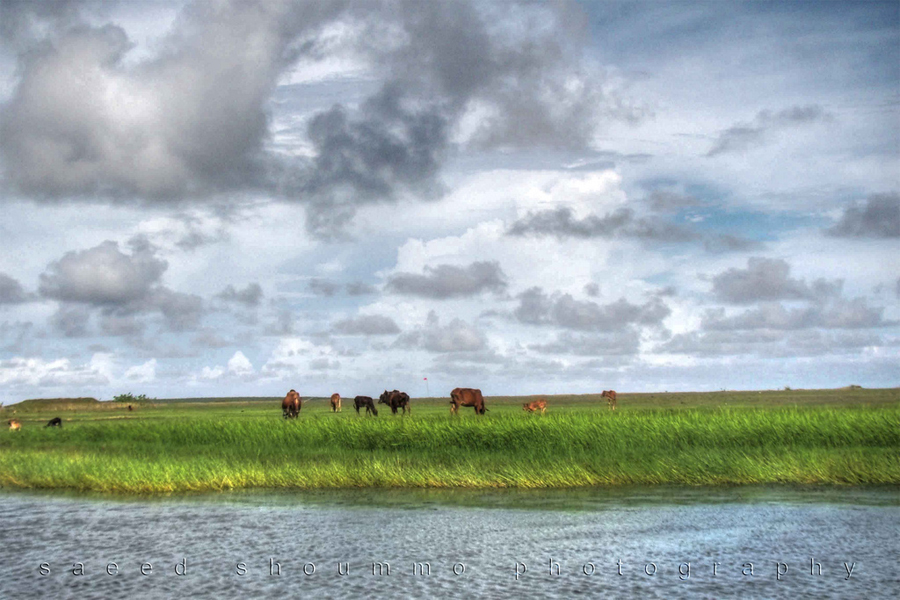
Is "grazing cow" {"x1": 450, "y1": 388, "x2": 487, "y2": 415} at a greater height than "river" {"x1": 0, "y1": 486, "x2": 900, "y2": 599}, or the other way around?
"grazing cow" {"x1": 450, "y1": 388, "x2": 487, "y2": 415}

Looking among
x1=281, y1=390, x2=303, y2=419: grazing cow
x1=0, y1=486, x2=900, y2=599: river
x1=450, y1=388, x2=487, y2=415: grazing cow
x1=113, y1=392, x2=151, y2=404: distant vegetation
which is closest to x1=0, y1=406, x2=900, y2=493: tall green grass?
x1=0, y1=486, x2=900, y2=599: river

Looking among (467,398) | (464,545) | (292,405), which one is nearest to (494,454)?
(464,545)

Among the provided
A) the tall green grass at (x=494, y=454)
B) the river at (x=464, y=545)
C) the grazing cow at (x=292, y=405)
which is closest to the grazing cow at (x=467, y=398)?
the grazing cow at (x=292, y=405)

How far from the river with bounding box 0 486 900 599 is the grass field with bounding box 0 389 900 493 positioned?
1839 mm

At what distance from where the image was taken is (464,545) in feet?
55.7

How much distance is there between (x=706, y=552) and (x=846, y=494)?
971 centimetres

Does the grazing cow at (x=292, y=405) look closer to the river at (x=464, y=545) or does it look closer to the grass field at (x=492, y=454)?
the grass field at (x=492, y=454)

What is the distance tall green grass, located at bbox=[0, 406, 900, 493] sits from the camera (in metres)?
26.2

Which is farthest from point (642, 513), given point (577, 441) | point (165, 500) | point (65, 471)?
point (65, 471)

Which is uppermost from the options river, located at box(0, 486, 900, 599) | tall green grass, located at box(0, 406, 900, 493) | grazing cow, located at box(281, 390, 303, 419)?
grazing cow, located at box(281, 390, 303, 419)

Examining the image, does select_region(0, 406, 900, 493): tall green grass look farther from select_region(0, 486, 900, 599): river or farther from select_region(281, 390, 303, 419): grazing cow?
select_region(281, 390, 303, 419): grazing cow

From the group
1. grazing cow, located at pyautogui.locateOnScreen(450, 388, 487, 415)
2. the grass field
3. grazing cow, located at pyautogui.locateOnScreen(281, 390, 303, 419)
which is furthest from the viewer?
grazing cow, located at pyautogui.locateOnScreen(450, 388, 487, 415)

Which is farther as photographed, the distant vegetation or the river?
the distant vegetation

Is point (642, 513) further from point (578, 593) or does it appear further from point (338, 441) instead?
point (338, 441)
